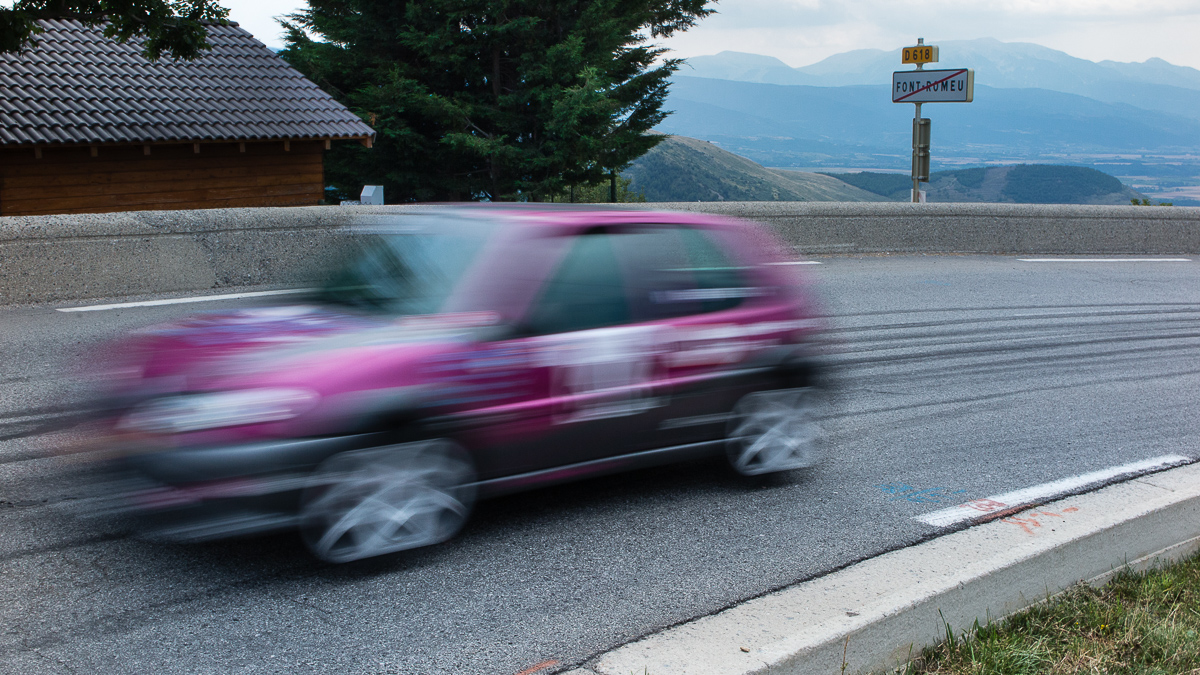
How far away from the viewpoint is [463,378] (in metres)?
3.74

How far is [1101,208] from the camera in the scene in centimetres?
1678

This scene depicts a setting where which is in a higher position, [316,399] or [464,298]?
[464,298]

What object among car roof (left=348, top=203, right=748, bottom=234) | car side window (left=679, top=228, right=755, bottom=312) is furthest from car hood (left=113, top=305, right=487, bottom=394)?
car side window (left=679, top=228, right=755, bottom=312)

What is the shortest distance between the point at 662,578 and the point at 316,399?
1488 millimetres

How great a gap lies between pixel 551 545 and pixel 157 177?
2066 centimetres

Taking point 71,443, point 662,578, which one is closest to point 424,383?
point 662,578

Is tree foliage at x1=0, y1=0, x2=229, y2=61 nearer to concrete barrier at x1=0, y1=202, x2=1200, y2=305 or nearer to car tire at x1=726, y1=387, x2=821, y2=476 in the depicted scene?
concrete barrier at x1=0, y1=202, x2=1200, y2=305

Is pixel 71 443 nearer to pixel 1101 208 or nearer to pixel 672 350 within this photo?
pixel 672 350

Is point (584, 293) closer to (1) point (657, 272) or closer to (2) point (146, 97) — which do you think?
(1) point (657, 272)

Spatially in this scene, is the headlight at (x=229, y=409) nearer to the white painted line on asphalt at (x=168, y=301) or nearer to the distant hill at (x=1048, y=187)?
the white painted line on asphalt at (x=168, y=301)

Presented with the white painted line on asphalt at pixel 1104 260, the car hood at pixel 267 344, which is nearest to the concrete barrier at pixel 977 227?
the white painted line on asphalt at pixel 1104 260

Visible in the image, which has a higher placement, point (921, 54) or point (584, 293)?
point (921, 54)

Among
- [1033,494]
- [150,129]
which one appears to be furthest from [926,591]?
[150,129]

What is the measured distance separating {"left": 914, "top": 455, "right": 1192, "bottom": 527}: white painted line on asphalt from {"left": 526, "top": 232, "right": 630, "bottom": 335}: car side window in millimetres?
1756
